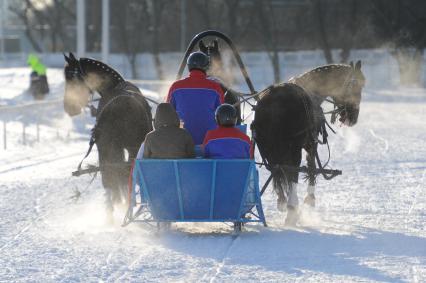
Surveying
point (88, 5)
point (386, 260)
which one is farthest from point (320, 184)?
point (88, 5)

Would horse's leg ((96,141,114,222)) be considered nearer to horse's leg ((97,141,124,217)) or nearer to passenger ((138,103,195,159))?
horse's leg ((97,141,124,217))

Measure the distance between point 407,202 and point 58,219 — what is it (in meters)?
4.26

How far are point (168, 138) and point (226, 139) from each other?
56cm

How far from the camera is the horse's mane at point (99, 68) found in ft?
40.0

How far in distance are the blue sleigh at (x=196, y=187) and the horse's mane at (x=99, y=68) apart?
1866 mm

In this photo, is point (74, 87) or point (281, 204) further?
point (74, 87)

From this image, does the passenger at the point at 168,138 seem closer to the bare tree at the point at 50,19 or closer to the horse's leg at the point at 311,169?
the horse's leg at the point at 311,169

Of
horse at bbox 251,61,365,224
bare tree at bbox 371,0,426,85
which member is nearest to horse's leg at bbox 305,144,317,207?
horse at bbox 251,61,365,224

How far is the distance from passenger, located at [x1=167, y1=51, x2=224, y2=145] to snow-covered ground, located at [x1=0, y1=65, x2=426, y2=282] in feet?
3.61

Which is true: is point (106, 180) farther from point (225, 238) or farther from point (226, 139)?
point (225, 238)

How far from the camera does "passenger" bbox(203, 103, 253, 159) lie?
10719 millimetres

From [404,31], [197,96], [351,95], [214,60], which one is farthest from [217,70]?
[404,31]

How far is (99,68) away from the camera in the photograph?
40.3 feet

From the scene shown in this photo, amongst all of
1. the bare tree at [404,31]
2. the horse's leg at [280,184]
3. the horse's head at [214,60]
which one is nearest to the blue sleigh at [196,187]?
the horse's leg at [280,184]
